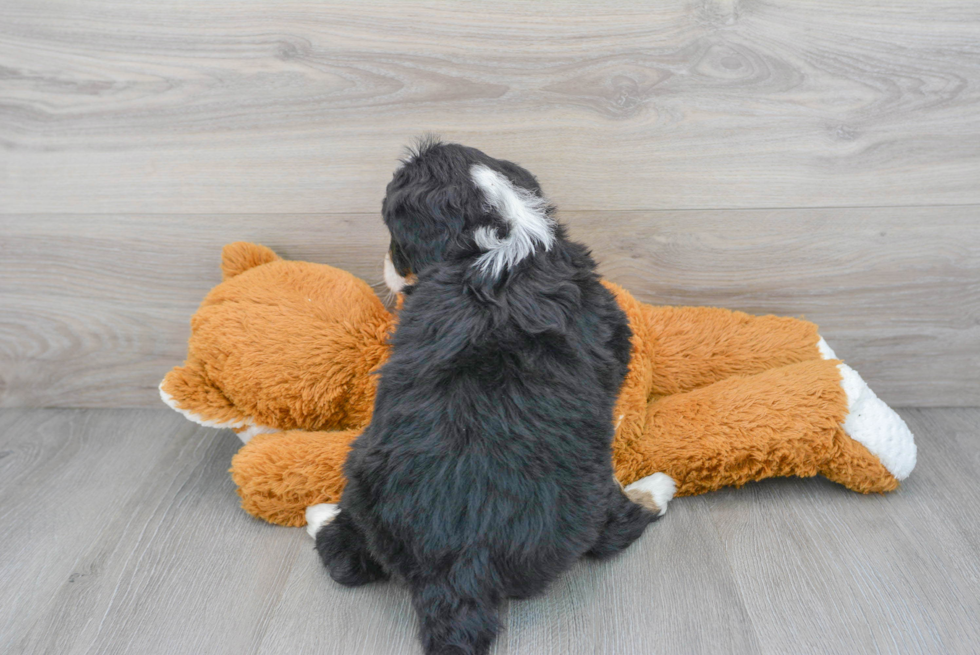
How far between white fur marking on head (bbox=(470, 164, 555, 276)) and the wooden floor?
0.49 m

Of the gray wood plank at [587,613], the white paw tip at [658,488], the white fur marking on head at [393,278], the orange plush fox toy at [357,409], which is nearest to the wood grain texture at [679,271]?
the orange plush fox toy at [357,409]

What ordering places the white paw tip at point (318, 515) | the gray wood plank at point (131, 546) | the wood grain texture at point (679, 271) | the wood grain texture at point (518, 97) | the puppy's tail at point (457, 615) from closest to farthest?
the puppy's tail at point (457, 615) < the gray wood plank at point (131, 546) < the white paw tip at point (318, 515) < the wood grain texture at point (518, 97) < the wood grain texture at point (679, 271)

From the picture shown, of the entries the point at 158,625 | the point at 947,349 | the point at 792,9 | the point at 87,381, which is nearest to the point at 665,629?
the point at 158,625

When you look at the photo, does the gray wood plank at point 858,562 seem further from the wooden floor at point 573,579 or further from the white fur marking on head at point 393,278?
the white fur marking on head at point 393,278

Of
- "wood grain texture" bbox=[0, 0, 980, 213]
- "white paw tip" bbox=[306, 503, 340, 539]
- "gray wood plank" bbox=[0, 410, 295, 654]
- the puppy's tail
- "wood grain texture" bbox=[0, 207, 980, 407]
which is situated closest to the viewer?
the puppy's tail

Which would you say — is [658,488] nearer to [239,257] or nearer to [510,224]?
[510,224]

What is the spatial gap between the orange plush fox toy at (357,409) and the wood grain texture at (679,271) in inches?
6.4

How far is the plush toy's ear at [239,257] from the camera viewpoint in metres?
1.27

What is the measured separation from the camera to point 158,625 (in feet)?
3.14

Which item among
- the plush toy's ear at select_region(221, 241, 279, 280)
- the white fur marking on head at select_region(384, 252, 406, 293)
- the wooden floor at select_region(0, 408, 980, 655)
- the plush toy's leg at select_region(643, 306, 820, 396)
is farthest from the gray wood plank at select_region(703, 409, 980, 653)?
the plush toy's ear at select_region(221, 241, 279, 280)

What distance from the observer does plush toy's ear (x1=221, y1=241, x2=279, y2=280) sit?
127 cm

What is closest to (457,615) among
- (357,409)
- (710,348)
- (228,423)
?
(357,409)

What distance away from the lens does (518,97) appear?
3.99ft

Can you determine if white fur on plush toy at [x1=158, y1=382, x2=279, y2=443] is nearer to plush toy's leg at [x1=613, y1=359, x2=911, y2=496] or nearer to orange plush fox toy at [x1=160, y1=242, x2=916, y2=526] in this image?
orange plush fox toy at [x1=160, y1=242, x2=916, y2=526]
